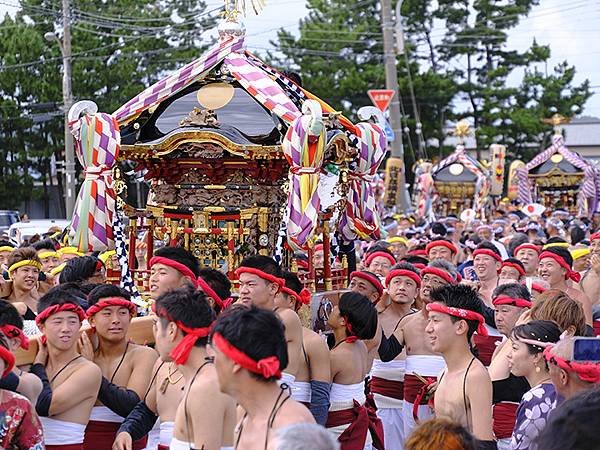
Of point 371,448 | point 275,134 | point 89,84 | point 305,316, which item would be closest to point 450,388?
point 371,448

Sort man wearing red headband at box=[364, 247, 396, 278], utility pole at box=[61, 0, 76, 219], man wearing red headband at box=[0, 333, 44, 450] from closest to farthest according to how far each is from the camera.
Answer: man wearing red headband at box=[0, 333, 44, 450]
man wearing red headband at box=[364, 247, 396, 278]
utility pole at box=[61, 0, 76, 219]

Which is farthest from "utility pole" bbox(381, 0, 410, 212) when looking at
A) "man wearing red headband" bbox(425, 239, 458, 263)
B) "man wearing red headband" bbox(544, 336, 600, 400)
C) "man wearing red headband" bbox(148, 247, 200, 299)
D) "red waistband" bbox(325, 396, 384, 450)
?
"man wearing red headband" bbox(544, 336, 600, 400)

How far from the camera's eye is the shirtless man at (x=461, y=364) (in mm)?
4715

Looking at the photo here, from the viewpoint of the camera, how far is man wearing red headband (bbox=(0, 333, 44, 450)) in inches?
159

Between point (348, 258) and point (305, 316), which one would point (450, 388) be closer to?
point (305, 316)

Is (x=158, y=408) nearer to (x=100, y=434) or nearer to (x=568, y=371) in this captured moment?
(x=100, y=434)

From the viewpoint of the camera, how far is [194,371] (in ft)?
14.0

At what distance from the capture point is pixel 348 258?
961 cm

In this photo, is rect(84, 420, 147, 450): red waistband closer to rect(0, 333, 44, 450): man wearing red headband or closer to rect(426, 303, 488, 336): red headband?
rect(0, 333, 44, 450): man wearing red headband

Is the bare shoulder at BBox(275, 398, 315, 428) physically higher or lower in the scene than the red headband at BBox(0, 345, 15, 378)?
lower

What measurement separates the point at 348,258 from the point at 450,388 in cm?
474

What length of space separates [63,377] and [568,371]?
8.01 ft

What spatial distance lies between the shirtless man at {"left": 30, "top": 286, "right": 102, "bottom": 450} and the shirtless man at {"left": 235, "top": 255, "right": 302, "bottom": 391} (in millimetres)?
1190

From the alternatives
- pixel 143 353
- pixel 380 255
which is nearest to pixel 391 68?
pixel 380 255
